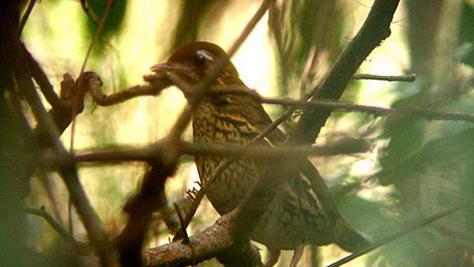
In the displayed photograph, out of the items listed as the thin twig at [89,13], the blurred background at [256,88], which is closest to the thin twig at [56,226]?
the blurred background at [256,88]

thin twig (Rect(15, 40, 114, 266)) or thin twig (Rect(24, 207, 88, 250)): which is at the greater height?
thin twig (Rect(15, 40, 114, 266))

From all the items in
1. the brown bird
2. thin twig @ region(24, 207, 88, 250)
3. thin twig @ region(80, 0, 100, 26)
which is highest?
thin twig @ region(80, 0, 100, 26)

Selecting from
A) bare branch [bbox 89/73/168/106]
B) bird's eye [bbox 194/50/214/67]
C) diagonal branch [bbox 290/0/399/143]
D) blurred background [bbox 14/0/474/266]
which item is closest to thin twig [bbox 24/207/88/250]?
blurred background [bbox 14/0/474/266]

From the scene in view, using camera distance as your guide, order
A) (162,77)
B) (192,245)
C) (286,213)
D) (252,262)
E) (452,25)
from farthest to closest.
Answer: (286,213)
(252,262)
(452,25)
(192,245)
(162,77)

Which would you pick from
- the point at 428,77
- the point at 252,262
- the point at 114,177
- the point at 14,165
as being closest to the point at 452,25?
the point at 428,77

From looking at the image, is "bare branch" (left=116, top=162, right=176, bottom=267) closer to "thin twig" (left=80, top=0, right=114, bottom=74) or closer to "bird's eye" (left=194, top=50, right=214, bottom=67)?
"thin twig" (left=80, top=0, right=114, bottom=74)

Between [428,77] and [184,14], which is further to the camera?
[428,77]

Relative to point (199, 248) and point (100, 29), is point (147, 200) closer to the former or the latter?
point (100, 29)

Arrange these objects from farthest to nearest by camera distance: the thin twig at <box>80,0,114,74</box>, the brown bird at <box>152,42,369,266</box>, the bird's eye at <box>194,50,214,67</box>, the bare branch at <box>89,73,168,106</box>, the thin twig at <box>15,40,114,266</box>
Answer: the brown bird at <box>152,42,369,266</box>, the bird's eye at <box>194,50,214,67</box>, the thin twig at <box>80,0,114,74</box>, the bare branch at <box>89,73,168,106</box>, the thin twig at <box>15,40,114,266</box>

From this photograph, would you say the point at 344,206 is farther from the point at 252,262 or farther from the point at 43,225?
the point at 252,262

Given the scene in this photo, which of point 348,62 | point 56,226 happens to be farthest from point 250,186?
point 56,226

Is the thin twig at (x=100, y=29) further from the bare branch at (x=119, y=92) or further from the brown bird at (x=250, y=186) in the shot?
the brown bird at (x=250, y=186)
